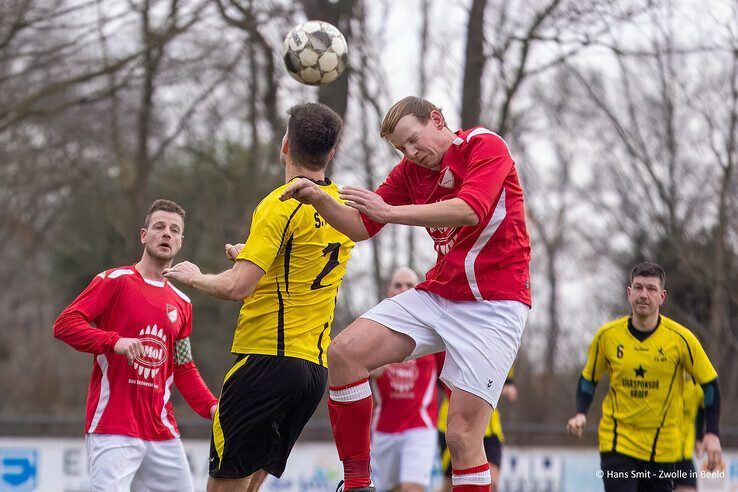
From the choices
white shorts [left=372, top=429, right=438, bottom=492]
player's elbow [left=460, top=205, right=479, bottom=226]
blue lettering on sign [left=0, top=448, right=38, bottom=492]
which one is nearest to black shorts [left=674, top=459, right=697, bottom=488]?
white shorts [left=372, top=429, right=438, bottom=492]

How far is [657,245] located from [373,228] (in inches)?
555

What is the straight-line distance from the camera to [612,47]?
43.1 ft

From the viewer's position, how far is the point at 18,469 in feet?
38.7

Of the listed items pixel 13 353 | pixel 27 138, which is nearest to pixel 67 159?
pixel 27 138

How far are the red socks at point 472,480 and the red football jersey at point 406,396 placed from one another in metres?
5.72

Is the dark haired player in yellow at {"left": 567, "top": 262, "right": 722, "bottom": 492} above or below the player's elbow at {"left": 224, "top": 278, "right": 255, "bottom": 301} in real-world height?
below

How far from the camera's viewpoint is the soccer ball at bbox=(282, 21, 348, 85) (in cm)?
659

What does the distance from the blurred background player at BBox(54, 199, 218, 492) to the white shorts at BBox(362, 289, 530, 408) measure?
1.57m

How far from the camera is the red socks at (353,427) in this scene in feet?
17.1

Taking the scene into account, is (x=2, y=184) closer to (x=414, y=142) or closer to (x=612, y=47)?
(x=612, y=47)

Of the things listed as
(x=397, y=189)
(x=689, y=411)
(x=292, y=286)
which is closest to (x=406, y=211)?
(x=397, y=189)

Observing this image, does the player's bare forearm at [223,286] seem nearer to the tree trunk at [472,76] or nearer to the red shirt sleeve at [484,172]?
the red shirt sleeve at [484,172]

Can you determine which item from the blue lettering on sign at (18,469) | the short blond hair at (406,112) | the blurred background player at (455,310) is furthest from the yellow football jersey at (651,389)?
the blue lettering on sign at (18,469)

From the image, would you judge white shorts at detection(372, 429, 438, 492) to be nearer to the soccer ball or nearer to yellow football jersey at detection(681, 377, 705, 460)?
yellow football jersey at detection(681, 377, 705, 460)
